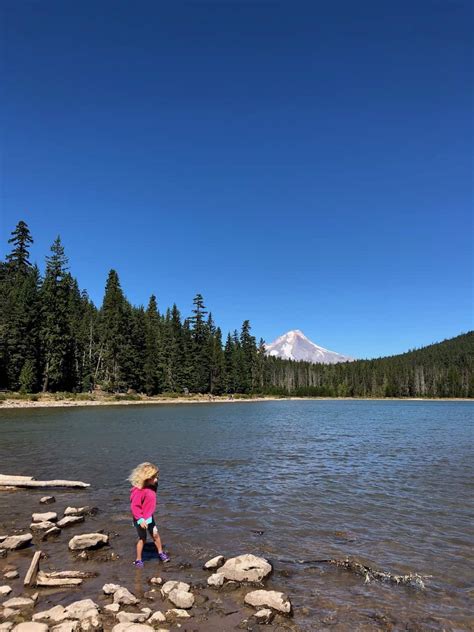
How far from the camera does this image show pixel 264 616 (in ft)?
22.8

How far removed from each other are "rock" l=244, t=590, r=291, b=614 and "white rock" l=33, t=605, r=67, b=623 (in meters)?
2.99

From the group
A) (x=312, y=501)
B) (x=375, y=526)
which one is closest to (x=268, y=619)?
(x=375, y=526)

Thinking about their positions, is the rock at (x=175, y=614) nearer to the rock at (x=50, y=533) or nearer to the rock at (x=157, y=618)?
the rock at (x=157, y=618)

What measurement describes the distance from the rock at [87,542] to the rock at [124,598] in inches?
105

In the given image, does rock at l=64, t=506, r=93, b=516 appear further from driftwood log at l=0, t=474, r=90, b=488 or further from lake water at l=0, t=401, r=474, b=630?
driftwood log at l=0, t=474, r=90, b=488

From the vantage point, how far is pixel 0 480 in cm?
1612

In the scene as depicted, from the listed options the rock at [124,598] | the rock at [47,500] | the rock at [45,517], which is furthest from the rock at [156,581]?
the rock at [47,500]

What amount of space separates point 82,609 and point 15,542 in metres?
4.01

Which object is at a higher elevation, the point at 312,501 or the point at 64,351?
the point at 64,351

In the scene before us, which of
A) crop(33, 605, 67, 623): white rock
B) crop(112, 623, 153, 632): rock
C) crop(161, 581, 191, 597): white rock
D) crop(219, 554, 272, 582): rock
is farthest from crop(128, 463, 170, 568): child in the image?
crop(112, 623, 153, 632): rock

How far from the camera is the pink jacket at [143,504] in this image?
960 centimetres

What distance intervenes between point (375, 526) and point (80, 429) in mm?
29586

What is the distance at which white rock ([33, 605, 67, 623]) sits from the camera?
6539 millimetres

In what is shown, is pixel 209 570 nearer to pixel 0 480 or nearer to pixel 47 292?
pixel 0 480
